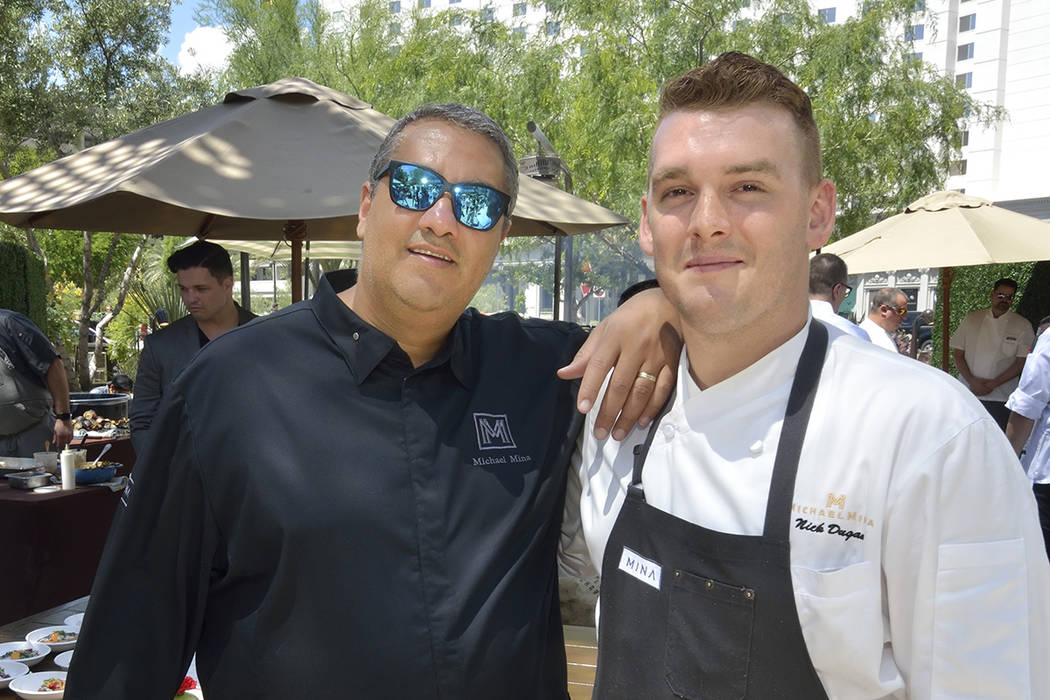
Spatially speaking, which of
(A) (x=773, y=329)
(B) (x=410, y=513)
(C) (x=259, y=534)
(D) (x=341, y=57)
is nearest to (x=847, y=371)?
(A) (x=773, y=329)

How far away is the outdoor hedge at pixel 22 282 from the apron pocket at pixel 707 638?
481 inches

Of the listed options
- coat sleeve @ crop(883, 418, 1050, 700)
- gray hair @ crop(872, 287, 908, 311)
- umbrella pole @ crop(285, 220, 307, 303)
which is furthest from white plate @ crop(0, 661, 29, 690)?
gray hair @ crop(872, 287, 908, 311)

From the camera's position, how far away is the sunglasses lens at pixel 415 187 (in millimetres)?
1715

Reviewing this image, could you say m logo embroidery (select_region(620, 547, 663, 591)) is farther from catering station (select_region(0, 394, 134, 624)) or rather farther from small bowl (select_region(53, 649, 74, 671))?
catering station (select_region(0, 394, 134, 624))

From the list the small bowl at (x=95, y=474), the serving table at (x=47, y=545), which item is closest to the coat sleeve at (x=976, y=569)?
the serving table at (x=47, y=545)

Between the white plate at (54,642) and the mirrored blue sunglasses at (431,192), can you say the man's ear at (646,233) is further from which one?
the white plate at (54,642)

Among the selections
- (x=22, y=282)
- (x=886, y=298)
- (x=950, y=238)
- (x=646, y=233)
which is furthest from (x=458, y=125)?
(x=22, y=282)

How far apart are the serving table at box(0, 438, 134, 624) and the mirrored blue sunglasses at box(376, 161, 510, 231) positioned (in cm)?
398

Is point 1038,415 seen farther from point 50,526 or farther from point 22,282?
point 22,282

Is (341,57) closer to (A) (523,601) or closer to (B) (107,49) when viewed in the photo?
(B) (107,49)

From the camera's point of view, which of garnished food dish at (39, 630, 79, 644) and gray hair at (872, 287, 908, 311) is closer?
garnished food dish at (39, 630, 79, 644)

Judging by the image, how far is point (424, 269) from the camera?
1.67 metres

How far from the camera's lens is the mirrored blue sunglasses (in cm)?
172

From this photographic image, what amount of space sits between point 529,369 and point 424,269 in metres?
0.34
